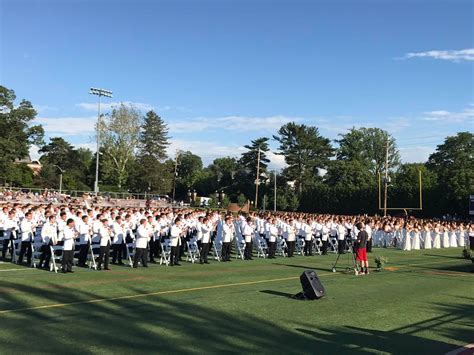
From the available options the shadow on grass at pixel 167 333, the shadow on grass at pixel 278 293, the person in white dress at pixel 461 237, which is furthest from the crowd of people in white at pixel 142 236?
the person in white dress at pixel 461 237

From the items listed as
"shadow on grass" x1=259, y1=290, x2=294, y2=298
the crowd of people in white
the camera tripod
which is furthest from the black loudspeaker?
the camera tripod

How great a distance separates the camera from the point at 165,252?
19062mm

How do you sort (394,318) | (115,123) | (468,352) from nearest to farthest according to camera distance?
(468,352) < (394,318) < (115,123)

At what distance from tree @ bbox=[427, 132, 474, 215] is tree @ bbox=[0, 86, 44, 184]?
58734mm

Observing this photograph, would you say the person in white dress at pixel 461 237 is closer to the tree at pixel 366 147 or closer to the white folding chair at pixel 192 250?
the white folding chair at pixel 192 250

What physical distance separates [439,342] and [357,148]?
9773cm

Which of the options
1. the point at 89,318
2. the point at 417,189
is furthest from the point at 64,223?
the point at 417,189

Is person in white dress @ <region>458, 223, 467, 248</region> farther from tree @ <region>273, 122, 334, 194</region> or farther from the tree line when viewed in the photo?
tree @ <region>273, 122, 334, 194</region>

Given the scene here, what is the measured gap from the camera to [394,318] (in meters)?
10.1

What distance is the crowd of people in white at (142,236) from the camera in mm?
16141

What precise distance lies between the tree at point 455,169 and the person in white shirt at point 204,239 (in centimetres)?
4805

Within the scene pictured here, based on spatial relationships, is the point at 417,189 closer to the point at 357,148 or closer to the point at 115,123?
the point at 357,148

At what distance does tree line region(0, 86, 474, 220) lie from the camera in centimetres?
7106

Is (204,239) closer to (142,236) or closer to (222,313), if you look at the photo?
(142,236)
